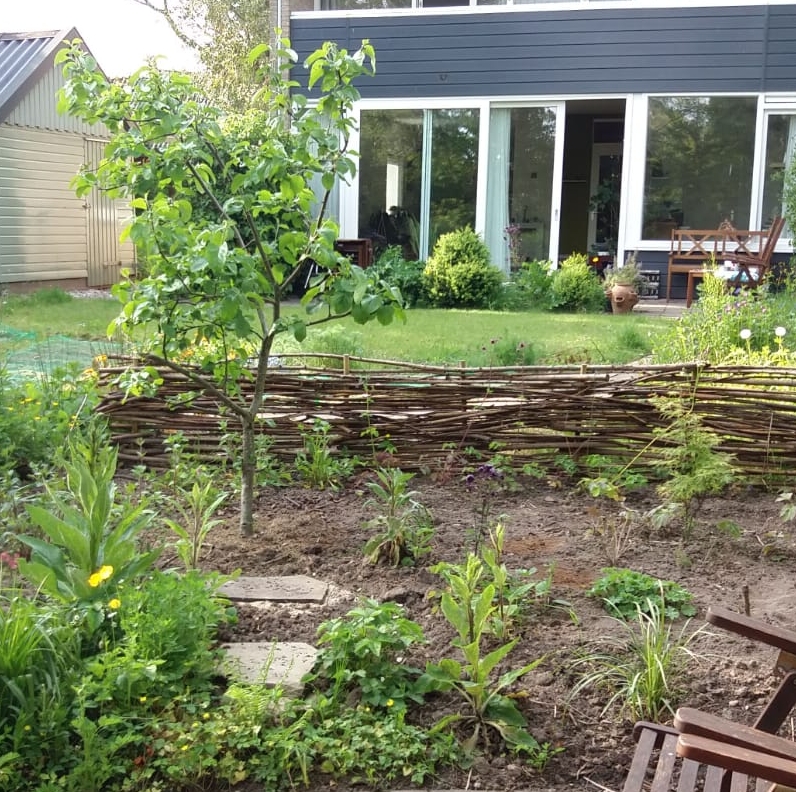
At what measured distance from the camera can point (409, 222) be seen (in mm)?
14586

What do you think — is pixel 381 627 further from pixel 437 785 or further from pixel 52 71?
pixel 52 71

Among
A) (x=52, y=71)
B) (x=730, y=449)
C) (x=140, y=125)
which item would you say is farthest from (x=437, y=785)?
(x=52, y=71)

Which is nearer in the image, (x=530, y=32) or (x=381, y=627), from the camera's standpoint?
(x=381, y=627)

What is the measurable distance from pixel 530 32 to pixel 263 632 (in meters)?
12.4

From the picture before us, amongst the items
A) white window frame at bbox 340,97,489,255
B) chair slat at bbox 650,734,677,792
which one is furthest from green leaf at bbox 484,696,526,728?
white window frame at bbox 340,97,489,255

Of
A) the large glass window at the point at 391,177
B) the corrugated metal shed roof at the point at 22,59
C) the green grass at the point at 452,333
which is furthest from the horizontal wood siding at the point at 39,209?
the large glass window at the point at 391,177

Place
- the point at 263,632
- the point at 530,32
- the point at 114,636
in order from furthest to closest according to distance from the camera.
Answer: the point at 530,32
the point at 263,632
the point at 114,636

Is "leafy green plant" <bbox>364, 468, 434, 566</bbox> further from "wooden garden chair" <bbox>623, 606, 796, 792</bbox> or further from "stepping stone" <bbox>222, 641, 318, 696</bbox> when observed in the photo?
"wooden garden chair" <bbox>623, 606, 796, 792</bbox>

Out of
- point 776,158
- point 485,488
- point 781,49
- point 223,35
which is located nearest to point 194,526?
point 485,488

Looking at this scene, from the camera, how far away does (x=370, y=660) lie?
2.73 metres

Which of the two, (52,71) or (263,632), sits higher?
(52,71)

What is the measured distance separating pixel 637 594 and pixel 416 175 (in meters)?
11.8

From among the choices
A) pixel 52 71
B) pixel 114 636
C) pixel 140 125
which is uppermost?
pixel 52 71

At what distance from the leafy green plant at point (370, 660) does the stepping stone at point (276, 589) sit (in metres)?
0.52
